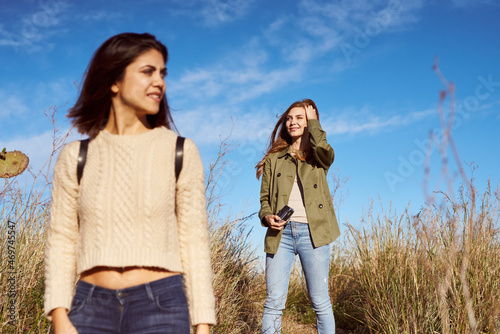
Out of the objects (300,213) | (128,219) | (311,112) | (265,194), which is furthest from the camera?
(311,112)

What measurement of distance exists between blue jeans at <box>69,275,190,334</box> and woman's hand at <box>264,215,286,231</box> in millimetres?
2095

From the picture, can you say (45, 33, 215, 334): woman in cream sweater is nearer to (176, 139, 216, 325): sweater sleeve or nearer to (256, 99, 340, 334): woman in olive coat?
(176, 139, 216, 325): sweater sleeve

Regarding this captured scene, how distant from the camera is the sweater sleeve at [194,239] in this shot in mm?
1645

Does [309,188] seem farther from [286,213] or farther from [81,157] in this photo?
[81,157]

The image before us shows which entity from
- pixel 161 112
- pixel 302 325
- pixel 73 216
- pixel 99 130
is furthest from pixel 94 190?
pixel 302 325

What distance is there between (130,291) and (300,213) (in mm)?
2368

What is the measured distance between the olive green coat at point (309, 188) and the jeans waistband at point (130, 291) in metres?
2.16

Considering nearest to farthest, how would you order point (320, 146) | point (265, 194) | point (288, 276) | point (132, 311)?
point (132, 311) → point (288, 276) → point (320, 146) → point (265, 194)

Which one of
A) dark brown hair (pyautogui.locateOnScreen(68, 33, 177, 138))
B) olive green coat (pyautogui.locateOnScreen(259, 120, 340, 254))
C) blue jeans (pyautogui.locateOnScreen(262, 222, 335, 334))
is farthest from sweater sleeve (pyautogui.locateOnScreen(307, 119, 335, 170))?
dark brown hair (pyautogui.locateOnScreen(68, 33, 177, 138))

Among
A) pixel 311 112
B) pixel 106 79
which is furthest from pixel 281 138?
pixel 106 79

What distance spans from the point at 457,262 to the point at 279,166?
186 centimetres

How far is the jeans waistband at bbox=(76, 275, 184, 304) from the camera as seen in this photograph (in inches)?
59.3

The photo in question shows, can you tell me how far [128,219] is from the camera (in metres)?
1.61

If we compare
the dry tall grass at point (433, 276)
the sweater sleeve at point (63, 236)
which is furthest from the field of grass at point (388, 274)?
the sweater sleeve at point (63, 236)
